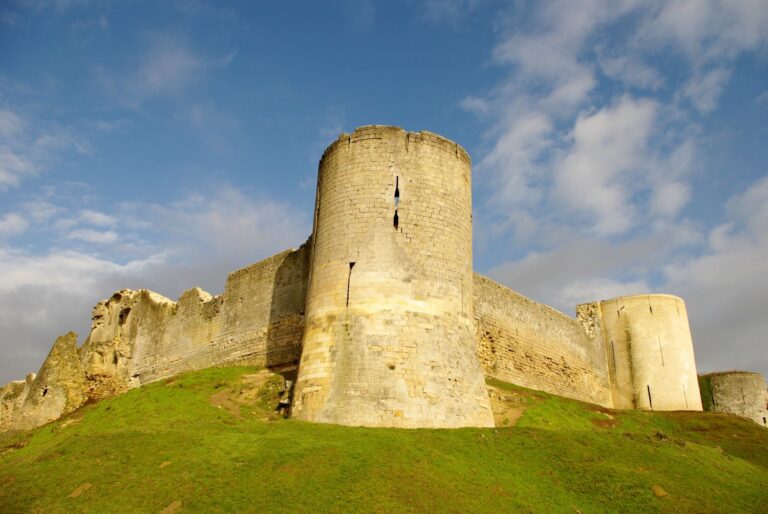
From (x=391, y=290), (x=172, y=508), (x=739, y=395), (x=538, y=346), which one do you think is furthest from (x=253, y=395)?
(x=739, y=395)

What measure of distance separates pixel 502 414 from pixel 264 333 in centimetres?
987

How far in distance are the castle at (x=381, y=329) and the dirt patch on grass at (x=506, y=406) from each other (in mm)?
1745

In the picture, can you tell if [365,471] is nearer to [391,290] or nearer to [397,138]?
[391,290]

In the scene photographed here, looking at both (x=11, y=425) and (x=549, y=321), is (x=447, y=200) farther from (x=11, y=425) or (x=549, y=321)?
(x=11, y=425)

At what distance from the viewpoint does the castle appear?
17000 millimetres

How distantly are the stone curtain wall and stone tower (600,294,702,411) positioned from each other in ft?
58.1

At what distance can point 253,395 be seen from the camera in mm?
20812

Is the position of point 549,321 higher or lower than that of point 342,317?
higher

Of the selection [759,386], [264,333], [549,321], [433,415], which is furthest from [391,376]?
[759,386]

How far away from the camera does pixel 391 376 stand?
A: 16656mm

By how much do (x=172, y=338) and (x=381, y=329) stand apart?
16.3 metres

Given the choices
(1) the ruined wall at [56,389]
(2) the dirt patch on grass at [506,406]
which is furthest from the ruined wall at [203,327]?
(2) the dirt patch on grass at [506,406]

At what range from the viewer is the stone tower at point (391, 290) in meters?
16.6

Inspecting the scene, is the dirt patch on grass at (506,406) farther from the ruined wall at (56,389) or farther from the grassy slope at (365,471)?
the ruined wall at (56,389)
